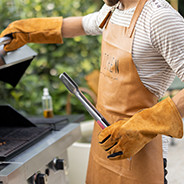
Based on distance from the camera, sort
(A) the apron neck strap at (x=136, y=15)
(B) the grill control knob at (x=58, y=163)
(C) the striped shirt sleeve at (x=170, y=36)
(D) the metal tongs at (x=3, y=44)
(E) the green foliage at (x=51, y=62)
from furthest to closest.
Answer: (E) the green foliage at (x=51, y=62)
(B) the grill control knob at (x=58, y=163)
(D) the metal tongs at (x=3, y=44)
(A) the apron neck strap at (x=136, y=15)
(C) the striped shirt sleeve at (x=170, y=36)

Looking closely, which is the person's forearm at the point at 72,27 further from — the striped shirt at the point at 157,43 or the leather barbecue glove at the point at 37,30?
the striped shirt at the point at 157,43

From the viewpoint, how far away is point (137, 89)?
1.19m

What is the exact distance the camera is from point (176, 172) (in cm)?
332

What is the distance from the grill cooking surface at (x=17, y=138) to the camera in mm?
1248

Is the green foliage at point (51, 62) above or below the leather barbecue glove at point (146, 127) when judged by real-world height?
below

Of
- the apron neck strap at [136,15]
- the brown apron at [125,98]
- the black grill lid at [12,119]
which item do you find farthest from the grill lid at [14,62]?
the apron neck strap at [136,15]

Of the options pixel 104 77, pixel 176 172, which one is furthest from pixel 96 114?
pixel 176 172

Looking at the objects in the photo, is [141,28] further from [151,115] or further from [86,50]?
[86,50]

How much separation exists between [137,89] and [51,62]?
227 cm

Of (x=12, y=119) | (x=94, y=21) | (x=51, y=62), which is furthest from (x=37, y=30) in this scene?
(x=51, y=62)

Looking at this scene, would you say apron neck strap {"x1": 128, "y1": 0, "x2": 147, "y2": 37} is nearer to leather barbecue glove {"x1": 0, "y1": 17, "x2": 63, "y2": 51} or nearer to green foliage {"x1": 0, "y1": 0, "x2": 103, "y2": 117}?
leather barbecue glove {"x1": 0, "y1": 17, "x2": 63, "y2": 51}

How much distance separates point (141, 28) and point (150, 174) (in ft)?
1.83

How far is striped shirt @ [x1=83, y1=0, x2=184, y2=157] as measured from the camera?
104cm

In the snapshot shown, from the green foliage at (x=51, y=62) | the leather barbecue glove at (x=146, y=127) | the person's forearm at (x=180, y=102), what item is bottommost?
the green foliage at (x=51, y=62)
